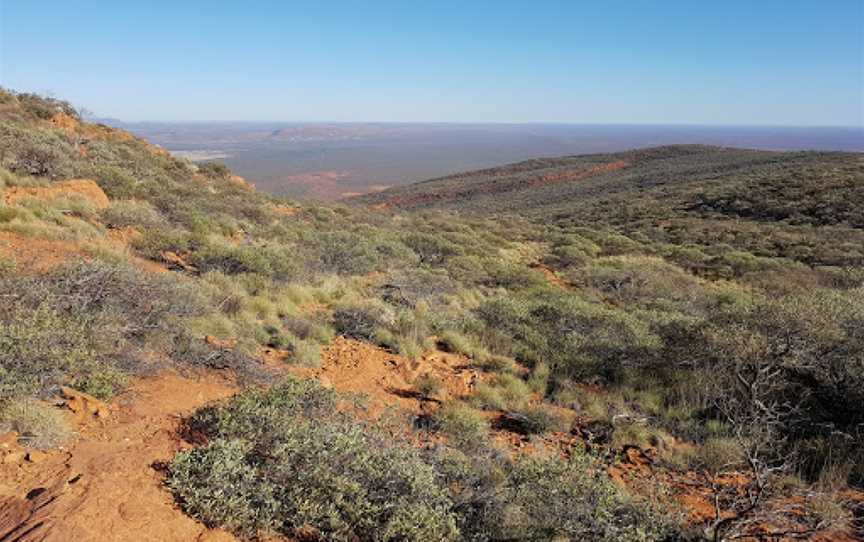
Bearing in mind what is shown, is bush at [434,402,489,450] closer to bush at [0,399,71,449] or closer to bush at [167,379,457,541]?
bush at [167,379,457,541]

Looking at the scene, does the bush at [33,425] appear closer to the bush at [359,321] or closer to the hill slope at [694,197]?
the bush at [359,321]

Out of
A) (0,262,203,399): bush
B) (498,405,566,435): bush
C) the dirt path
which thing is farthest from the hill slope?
the dirt path

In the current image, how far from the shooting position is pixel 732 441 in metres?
5.14

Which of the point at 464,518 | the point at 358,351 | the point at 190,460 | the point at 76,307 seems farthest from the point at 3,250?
the point at 464,518

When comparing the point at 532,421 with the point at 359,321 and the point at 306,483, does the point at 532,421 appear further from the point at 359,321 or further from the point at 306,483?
the point at 359,321

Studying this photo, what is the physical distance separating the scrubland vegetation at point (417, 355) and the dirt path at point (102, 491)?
0.16m

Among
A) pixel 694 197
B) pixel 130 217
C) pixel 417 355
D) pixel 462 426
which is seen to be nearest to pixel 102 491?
pixel 462 426

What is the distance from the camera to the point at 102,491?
3129 mm

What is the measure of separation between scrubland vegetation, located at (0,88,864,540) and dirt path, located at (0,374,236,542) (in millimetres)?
163

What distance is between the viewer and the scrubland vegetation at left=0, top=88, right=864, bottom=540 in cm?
345

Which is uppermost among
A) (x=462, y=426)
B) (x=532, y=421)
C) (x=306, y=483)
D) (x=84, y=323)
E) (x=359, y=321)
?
(x=84, y=323)

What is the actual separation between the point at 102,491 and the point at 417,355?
4772 mm

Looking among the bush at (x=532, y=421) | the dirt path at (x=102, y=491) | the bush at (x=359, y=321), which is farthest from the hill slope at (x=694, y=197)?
the dirt path at (x=102, y=491)

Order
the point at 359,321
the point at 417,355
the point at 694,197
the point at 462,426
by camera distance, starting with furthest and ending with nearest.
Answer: the point at 694,197, the point at 359,321, the point at 417,355, the point at 462,426
